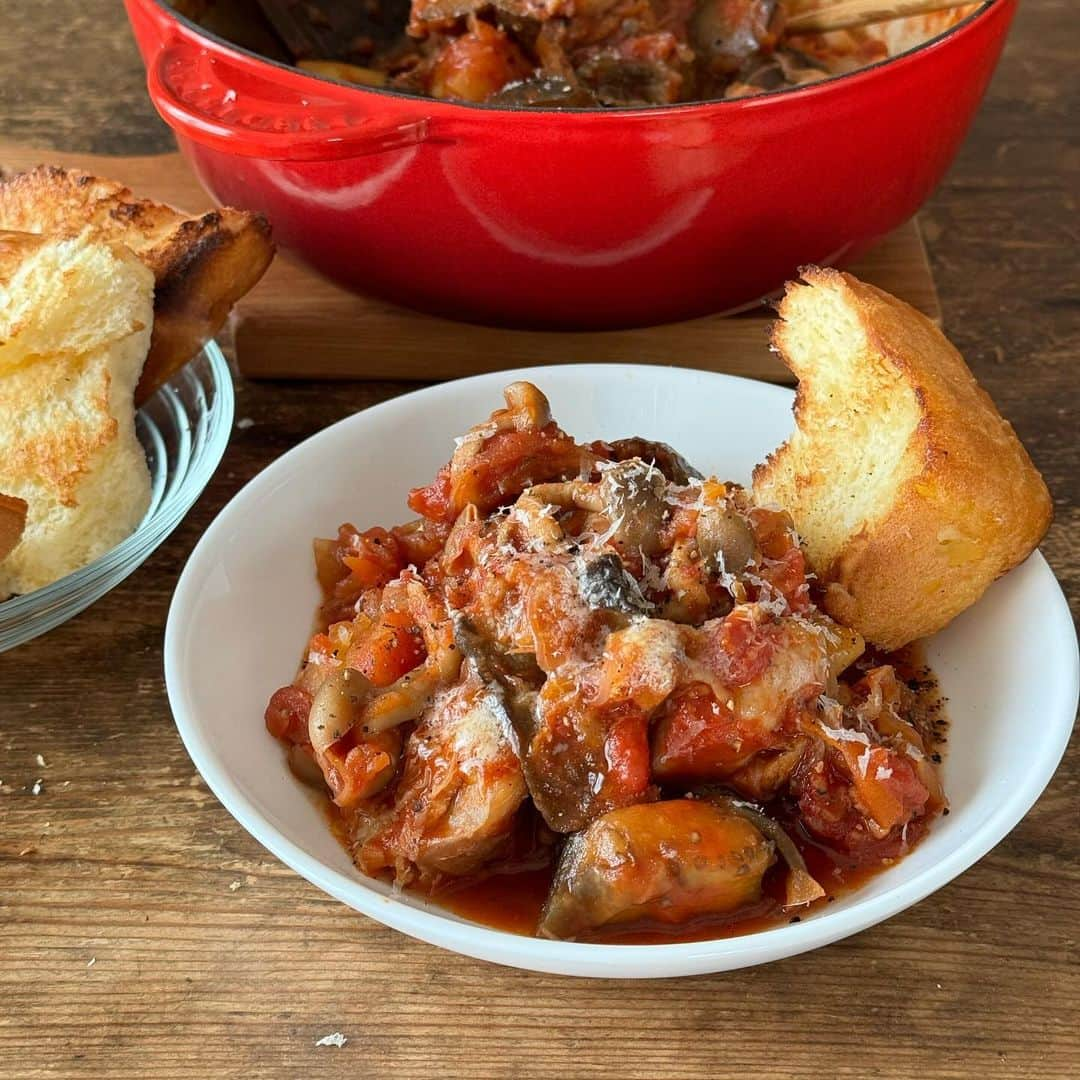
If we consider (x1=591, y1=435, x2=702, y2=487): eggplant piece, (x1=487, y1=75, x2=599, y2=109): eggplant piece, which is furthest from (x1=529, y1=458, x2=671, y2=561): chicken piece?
(x1=487, y1=75, x2=599, y2=109): eggplant piece

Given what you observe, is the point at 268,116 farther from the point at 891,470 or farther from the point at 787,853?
the point at 787,853

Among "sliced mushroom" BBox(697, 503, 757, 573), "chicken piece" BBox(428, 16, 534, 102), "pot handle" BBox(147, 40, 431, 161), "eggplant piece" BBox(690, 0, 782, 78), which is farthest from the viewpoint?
"eggplant piece" BBox(690, 0, 782, 78)

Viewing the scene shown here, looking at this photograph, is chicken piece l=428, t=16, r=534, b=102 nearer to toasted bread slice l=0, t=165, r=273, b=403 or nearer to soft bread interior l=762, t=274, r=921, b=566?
toasted bread slice l=0, t=165, r=273, b=403

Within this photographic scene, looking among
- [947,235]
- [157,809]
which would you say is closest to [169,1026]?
[157,809]

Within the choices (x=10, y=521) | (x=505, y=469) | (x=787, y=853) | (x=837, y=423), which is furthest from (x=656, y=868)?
(x=10, y=521)

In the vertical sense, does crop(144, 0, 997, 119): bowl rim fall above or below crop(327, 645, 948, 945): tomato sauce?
above

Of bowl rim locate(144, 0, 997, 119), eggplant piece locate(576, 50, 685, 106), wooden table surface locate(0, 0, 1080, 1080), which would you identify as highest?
bowl rim locate(144, 0, 997, 119)

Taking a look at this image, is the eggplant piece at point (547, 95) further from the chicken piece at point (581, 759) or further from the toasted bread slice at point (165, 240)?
the chicken piece at point (581, 759)
